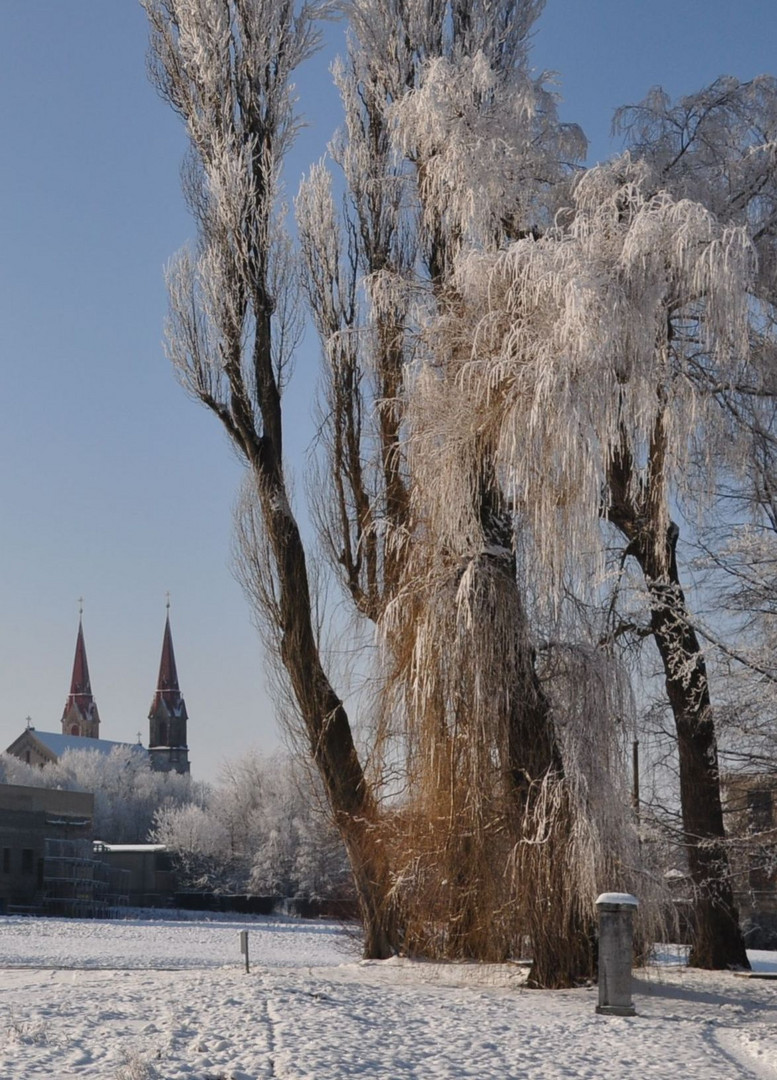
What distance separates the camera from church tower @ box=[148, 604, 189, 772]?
120438 millimetres

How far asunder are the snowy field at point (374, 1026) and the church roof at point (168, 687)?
109694 mm

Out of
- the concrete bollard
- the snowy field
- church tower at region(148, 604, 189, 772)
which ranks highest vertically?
church tower at region(148, 604, 189, 772)

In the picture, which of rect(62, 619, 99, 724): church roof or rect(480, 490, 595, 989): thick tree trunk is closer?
rect(480, 490, 595, 989): thick tree trunk

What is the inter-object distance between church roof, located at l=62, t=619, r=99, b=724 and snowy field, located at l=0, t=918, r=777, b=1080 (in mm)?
114844

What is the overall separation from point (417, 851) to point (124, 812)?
7268 centimetres

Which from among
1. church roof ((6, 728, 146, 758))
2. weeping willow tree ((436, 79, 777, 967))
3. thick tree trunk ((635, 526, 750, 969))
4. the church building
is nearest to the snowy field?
thick tree trunk ((635, 526, 750, 969))

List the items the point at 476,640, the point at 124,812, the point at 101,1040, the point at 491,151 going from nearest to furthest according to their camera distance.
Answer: the point at 101,1040 → the point at 476,640 → the point at 491,151 → the point at 124,812

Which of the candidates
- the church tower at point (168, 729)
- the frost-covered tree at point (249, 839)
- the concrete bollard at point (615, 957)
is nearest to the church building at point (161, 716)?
the church tower at point (168, 729)

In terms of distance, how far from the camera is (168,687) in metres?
123

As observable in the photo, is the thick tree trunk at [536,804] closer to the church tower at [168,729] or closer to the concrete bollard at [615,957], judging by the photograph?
the concrete bollard at [615,957]

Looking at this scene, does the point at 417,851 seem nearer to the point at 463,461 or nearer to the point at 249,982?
the point at 249,982

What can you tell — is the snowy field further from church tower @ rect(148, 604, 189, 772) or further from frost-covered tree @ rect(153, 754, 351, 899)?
church tower @ rect(148, 604, 189, 772)

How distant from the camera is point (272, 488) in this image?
15.4 metres

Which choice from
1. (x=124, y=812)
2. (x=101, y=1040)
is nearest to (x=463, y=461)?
(x=101, y=1040)
